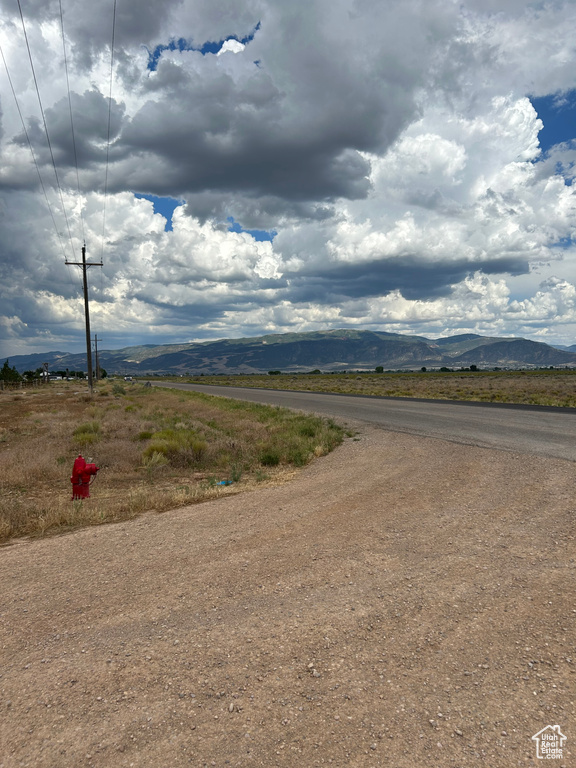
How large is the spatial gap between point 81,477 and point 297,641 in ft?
21.9

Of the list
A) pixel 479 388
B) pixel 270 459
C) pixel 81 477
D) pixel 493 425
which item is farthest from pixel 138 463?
pixel 479 388

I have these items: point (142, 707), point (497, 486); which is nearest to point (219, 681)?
point (142, 707)

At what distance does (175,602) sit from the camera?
4664mm

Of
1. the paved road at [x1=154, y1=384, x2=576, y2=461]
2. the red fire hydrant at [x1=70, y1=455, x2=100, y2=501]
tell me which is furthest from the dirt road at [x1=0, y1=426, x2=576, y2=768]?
the paved road at [x1=154, y1=384, x2=576, y2=461]

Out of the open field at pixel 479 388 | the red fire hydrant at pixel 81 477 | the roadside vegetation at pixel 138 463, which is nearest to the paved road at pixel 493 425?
the roadside vegetation at pixel 138 463

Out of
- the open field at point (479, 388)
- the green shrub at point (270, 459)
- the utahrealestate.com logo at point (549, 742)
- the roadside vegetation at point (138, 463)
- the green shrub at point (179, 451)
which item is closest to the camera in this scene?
the utahrealestate.com logo at point (549, 742)

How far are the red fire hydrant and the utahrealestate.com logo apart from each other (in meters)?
8.14

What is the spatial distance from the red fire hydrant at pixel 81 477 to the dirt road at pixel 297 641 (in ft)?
7.05

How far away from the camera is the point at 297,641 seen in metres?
3.90

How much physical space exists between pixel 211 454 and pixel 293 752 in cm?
1145

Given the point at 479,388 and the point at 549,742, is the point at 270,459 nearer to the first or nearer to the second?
the point at 549,742

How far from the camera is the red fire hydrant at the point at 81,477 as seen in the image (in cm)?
904

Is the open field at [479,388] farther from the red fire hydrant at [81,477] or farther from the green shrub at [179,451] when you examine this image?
the red fire hydrant at [81,477]

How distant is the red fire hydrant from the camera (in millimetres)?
9039
